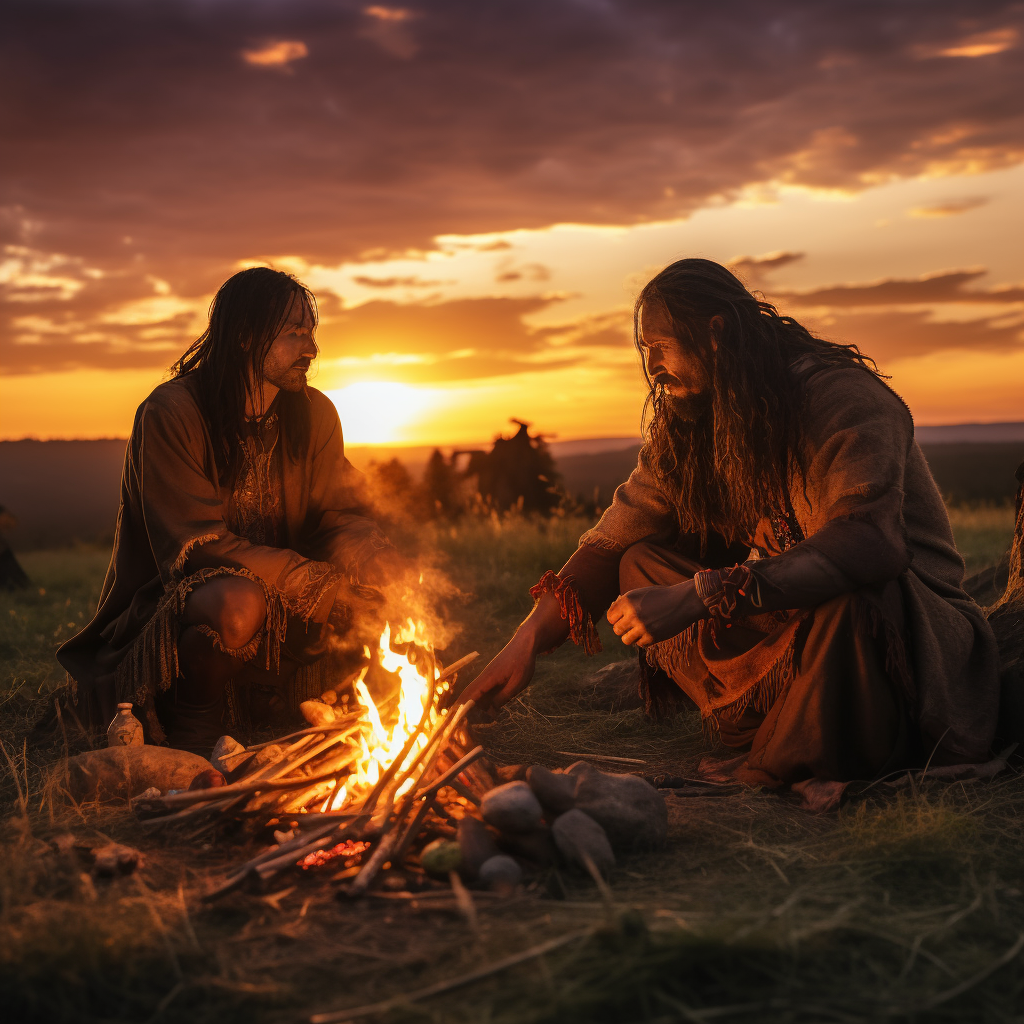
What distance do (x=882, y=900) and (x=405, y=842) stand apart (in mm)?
1319

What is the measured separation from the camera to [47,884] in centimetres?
260

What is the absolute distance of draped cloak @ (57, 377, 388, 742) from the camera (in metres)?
4.09

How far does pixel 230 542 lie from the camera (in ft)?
13.6

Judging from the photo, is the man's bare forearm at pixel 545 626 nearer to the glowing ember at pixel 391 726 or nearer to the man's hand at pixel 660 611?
the glowing ember at pixel 391 726

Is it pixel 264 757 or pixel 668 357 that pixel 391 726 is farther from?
pixel 668 357

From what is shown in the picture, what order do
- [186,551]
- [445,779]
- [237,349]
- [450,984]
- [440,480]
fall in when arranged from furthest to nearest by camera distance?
[440,480] → [237,349] → [186,551] → [445,779] → [450,984]

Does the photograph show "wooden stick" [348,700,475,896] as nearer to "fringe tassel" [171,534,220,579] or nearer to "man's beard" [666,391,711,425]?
"fringe tassel" [171,534,220,579]

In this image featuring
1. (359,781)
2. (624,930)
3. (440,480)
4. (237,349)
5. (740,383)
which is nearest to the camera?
(624,930)

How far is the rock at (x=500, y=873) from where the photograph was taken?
103 inches

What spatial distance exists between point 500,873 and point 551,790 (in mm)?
360

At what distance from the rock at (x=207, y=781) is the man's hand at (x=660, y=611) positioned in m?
1.48

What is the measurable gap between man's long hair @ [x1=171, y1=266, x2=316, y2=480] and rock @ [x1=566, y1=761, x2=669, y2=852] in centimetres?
229

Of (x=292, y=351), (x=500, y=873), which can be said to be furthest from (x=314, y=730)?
(x=292, y=351)

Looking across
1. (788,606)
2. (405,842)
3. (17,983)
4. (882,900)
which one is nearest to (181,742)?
(405,842)
